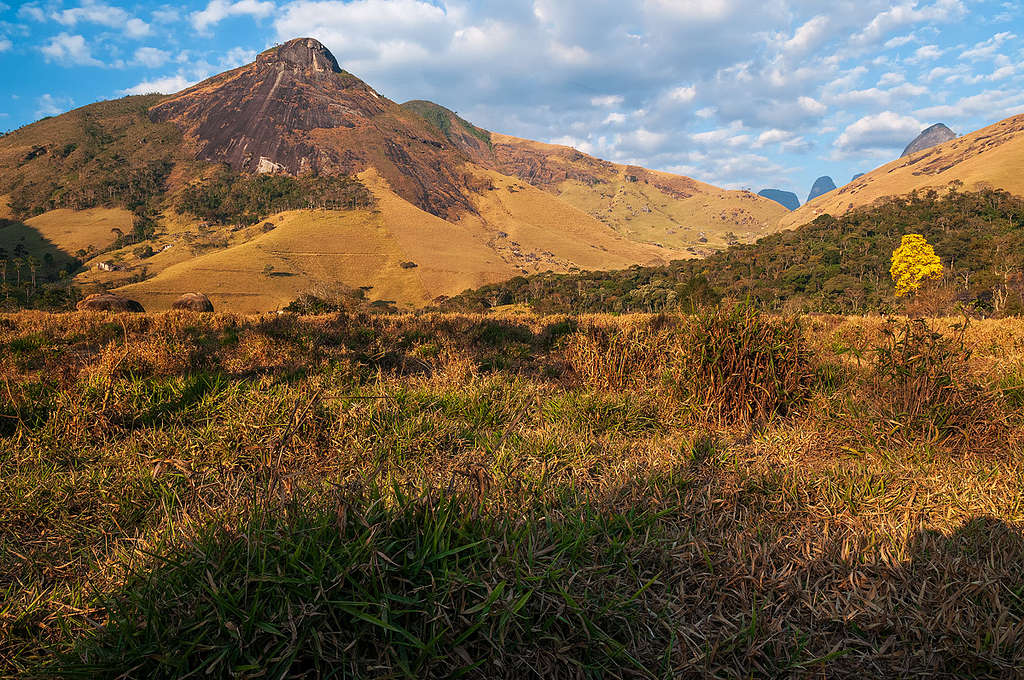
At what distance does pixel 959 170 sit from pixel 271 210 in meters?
185

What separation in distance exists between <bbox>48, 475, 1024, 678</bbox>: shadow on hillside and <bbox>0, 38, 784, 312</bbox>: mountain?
79972mm

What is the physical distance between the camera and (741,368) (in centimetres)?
461

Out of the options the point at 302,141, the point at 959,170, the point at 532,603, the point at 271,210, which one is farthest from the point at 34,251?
the point at 959,170

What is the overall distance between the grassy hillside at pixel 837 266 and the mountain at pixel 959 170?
1253 inches

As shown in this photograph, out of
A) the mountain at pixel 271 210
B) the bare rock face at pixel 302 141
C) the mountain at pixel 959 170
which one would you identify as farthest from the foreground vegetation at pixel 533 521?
the bare rock face at pixel 302 141

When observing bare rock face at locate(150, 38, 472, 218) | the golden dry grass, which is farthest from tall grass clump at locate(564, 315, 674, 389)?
bare rock face at locate(150, 38, 472, 218)

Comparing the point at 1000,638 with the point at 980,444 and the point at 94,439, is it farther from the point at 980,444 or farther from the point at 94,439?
the point at 94,439

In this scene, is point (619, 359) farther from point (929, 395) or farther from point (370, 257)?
point (370, 257)

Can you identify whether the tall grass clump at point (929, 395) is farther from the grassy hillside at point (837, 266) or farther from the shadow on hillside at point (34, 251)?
the shadow on hillside at point (34, 251)

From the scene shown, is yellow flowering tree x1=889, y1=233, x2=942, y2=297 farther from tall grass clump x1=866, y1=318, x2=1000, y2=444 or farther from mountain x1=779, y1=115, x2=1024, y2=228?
mountain x1=779, y1=115, x2=1024, y2=228

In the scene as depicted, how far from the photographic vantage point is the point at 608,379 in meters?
5.57

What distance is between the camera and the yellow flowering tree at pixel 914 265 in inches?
1506

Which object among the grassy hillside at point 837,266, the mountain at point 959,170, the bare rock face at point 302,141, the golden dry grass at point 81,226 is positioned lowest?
the grassy hillside at point 837,266

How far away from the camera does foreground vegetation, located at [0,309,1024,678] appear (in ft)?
5.63
